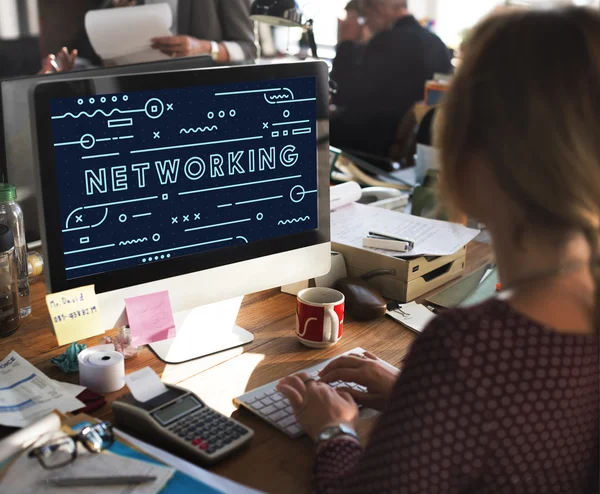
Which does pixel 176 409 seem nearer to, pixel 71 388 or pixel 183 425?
pixel 183 425

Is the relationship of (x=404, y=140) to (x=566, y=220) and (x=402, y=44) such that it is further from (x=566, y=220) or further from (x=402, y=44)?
(x=566, y=220)

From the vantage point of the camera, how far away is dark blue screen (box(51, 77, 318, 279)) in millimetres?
1061

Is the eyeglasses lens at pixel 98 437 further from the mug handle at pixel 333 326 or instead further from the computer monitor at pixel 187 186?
the mug handle at pixel 333 326

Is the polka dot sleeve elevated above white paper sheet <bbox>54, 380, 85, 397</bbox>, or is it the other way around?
the polka dot sleeve

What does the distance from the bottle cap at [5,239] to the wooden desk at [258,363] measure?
170 mm

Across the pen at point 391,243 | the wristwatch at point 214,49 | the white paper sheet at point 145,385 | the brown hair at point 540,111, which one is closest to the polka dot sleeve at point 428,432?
the brown hair at point 540,111

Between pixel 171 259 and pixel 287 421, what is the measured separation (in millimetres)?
334

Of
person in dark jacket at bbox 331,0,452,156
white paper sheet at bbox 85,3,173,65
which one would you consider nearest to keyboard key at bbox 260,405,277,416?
white paper sheet at bbox 85,3,173,65

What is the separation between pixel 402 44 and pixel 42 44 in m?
2.03

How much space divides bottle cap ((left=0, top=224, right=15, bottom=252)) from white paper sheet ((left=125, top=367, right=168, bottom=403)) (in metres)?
0.37

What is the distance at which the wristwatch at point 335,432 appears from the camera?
93 cm

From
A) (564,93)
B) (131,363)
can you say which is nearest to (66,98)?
(131,363)

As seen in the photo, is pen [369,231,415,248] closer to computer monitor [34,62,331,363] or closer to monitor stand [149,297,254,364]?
computer monitor [34,62,331,363]

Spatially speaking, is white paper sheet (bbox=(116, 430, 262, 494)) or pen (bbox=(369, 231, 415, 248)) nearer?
white paper sheet (bbox=(116, 430, 262, 494))
